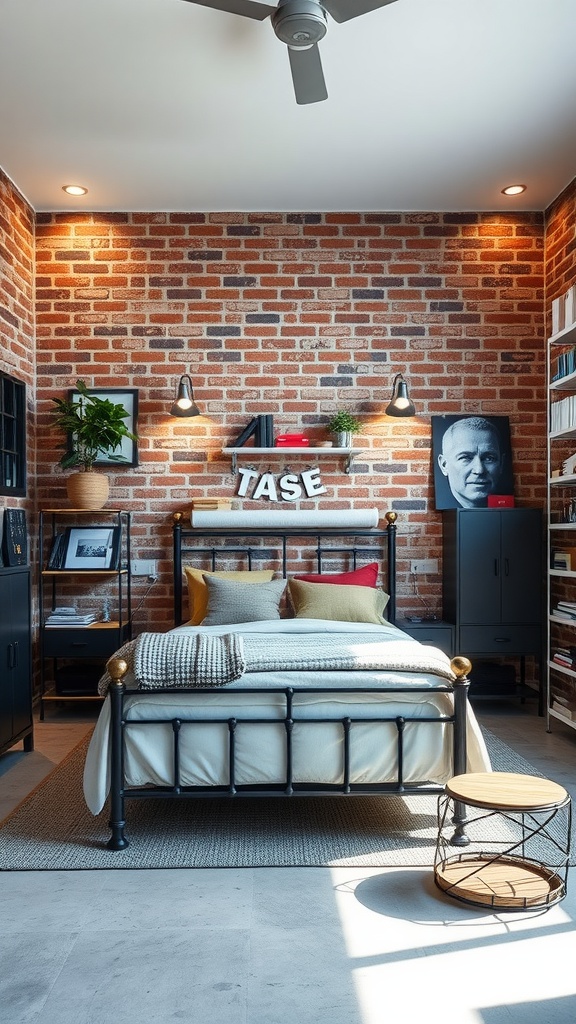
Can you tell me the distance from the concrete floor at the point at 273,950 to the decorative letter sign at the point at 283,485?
293 centimetres

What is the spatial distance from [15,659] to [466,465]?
3.09 metres

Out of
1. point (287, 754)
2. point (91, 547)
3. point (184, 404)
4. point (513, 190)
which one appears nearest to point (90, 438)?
point (184, 404)

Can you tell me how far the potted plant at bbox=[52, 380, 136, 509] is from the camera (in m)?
5.02

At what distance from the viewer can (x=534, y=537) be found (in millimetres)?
5117

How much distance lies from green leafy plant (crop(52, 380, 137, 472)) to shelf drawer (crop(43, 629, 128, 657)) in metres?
1.03

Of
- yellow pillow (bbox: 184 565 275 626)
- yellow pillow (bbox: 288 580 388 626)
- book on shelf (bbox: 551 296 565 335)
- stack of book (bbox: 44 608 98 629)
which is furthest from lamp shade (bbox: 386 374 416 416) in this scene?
stack of book (bbox: 44 608 98 629)

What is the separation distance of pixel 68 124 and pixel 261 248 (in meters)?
1.62

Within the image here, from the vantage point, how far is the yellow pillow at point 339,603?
4.66m

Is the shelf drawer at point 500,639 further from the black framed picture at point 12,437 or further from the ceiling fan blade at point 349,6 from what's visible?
the ceiling fan blade at point 349,6

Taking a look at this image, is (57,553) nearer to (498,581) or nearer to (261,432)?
(261,432)

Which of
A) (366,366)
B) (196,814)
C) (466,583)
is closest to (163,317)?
(366,366)

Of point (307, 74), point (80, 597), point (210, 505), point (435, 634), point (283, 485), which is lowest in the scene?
point (435, 634)

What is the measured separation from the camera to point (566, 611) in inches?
182

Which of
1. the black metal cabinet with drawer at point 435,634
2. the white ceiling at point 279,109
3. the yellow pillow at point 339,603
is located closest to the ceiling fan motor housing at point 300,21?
the white ceiling at point 279,109
